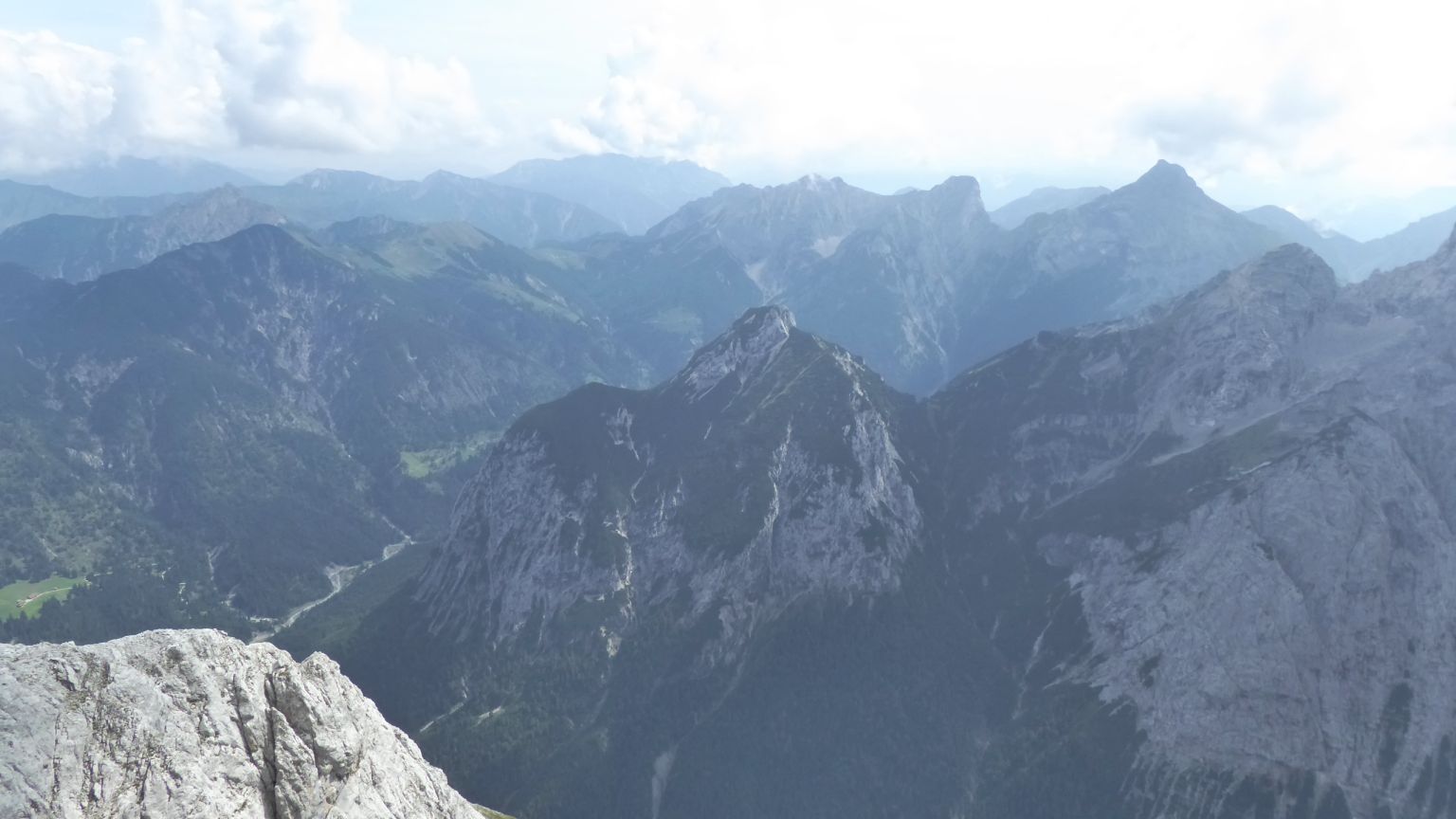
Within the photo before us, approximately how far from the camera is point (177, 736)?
69.9 metres

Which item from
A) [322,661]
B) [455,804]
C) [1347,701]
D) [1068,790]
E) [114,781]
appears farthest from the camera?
[1068,790]

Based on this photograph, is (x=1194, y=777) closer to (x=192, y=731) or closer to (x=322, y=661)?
(x=322, y=661)

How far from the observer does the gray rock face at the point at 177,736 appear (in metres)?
64.5

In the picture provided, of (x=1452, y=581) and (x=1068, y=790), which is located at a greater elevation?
(x=1452, y=581)

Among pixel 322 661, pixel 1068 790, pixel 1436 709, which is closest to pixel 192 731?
pixel 322 661

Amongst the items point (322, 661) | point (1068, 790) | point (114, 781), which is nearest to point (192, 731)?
point (114, 781)

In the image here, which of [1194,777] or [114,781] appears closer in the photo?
[114,781]

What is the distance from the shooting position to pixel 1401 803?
171m

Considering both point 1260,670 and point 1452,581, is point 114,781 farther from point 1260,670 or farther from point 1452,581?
point 1452,581

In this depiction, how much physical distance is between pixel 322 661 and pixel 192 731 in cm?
1769

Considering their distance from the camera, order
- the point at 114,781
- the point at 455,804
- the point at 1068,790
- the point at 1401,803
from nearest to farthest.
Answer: the point at 114,781 < the point at 455,804 < the point at 1401,803 < the point at 1068,790

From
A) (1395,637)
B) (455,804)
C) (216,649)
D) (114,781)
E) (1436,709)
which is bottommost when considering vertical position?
(1436,709)

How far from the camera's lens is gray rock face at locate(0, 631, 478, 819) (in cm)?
6450

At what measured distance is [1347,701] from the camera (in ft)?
603
